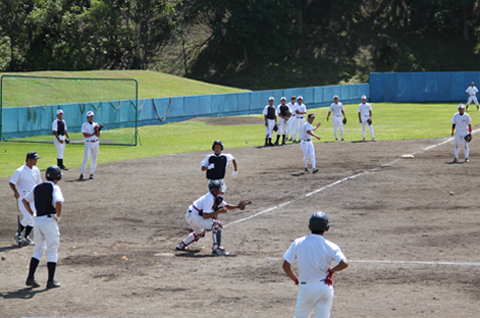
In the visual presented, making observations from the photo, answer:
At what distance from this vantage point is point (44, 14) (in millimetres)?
62656

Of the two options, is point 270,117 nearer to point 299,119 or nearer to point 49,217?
point 299,119

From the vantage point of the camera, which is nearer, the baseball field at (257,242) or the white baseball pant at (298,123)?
the baseball field at (257,242)

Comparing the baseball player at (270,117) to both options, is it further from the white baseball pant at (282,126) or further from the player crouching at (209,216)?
the player crouching at (209,216)

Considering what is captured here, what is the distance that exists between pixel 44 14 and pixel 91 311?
199 ft

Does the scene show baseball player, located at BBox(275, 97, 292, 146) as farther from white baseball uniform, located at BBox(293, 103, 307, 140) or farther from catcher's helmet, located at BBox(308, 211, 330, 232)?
catcher's helmet, located at BBox(308, 211, 330, 232)

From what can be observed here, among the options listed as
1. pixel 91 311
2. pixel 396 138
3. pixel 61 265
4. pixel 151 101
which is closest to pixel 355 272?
pixel 91 311

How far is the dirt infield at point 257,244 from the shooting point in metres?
8.69

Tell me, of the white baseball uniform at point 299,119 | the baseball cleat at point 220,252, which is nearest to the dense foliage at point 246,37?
the white baseball uniform at point 299,119

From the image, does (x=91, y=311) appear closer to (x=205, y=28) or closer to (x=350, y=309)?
(x=350, y=309)

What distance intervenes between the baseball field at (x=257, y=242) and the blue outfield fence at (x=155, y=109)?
37.1ft

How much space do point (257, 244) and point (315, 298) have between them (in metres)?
5.80

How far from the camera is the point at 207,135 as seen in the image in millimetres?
33531

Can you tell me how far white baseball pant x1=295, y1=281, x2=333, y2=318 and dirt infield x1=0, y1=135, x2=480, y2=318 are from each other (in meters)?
1.83

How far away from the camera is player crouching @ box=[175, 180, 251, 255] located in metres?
11.4
